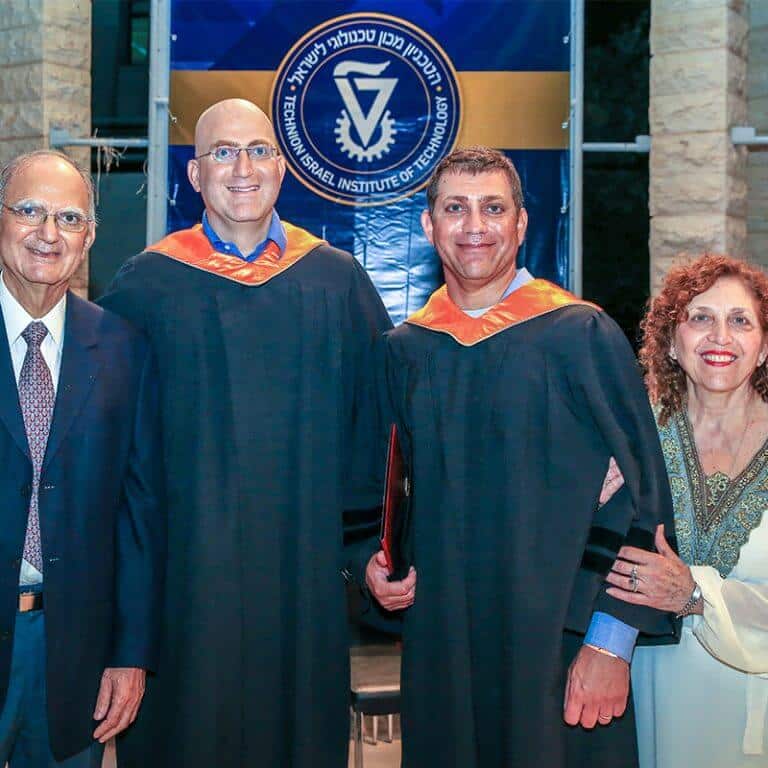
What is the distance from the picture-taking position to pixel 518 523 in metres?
2.52

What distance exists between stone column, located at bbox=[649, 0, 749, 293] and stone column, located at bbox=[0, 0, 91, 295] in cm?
272

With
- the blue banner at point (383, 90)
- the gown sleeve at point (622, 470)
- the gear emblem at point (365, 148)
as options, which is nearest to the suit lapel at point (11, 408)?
the gown sleeve at point (622, 470)

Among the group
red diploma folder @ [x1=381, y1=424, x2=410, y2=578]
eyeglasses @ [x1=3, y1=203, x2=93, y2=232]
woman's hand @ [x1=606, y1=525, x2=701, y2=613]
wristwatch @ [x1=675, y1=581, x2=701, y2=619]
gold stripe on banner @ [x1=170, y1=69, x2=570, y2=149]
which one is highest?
gold stripe on banner @ [x1=170, y1=69, x2=570, y2=149]

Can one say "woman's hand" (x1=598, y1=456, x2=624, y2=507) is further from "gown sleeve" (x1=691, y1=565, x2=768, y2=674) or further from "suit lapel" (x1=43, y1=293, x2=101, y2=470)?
"suit lapel" (x1=43, y1=293, x2=101, y2=470)

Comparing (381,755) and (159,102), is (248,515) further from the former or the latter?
(159,102)

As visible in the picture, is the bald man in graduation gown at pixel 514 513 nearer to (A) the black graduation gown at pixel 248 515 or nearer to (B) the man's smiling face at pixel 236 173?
(A) the black graduation gown at pixel 248 515

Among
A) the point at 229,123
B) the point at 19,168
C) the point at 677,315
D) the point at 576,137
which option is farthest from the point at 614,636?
the point at 576,137

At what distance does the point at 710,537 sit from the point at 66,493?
1.46 meters

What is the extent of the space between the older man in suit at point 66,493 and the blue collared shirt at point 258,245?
1.38 ft

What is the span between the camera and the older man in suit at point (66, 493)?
234 centimetres

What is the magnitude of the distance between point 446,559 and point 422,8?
2826mm

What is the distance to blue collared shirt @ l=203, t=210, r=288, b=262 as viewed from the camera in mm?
2914

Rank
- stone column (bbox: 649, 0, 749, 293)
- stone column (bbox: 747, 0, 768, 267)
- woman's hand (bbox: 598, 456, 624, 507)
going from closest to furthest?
woman's hand (bbox: 598, 456, 624, 507)
stone column (bbox: 649, 0, 749, 293)
stone column (bbox: 747, 0, 768, 267)

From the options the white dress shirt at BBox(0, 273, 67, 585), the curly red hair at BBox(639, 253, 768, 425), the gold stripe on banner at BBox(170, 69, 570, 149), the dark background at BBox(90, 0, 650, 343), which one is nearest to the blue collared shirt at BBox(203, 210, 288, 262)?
the white dress shirt at BBox(0, 273, 67, 585)
